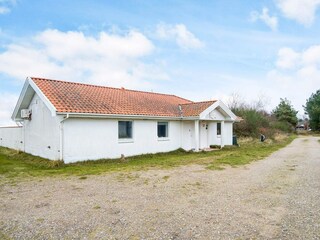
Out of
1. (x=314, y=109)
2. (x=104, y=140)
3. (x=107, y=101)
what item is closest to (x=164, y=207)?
(x=104, y=140)

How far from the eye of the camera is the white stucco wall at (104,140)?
12453 mm

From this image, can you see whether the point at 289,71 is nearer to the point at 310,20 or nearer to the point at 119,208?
the point at 310,20

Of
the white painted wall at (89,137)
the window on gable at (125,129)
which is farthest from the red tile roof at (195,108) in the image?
the window on gable at (125,129)

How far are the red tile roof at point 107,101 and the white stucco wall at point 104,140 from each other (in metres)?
0.66

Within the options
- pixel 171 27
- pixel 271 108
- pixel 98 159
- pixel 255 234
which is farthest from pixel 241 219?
pixel 271 108

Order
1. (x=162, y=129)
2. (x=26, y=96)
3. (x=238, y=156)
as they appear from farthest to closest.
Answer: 1. (x=162, y=129)
2. (x=26, y=96)
3. (x=238, y=156)

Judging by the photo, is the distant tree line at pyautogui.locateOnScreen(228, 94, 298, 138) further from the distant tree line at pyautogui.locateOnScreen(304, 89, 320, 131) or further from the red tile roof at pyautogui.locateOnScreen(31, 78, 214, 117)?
the red tile roof at pyautogui.locateOnScreen(31, 78, 214, 117)

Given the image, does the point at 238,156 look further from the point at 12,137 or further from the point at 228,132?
the point at 12,137

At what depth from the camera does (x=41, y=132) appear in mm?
14320

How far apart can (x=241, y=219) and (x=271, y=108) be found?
205 ft

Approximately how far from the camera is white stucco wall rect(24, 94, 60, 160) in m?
12.8

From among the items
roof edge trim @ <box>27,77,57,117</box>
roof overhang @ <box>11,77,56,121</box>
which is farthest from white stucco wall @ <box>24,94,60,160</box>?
roof edge trim @ <box>27,77,57,117</box>

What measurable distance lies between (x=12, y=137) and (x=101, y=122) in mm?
10652

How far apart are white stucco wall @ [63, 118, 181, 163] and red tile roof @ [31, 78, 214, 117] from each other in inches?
26.0
